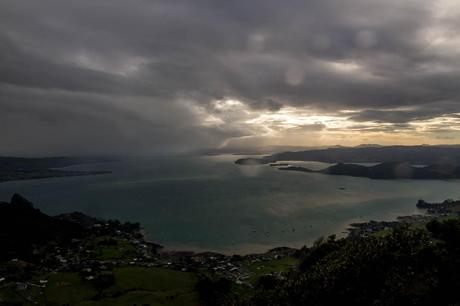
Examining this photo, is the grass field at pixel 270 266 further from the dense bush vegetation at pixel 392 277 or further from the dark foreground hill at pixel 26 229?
the dark foreground hill at pixel 26 229

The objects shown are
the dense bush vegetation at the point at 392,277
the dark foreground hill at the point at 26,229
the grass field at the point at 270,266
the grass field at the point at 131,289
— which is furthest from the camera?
the dark foreground hill at the point at 26,229

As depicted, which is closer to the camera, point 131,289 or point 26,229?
point 131,289

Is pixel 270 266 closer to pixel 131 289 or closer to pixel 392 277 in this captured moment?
pixel 131 289

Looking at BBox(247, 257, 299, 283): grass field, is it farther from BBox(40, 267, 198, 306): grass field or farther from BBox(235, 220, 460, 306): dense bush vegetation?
BBox(235, 220, 460, 306): dense bush vegetation

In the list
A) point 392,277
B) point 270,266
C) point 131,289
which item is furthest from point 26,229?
point 392,277

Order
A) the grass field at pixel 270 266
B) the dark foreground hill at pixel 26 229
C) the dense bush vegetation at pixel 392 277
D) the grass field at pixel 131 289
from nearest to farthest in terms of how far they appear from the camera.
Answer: the dense bush vegetation at pixel 392 277, the grass field at pixel 131 289, the grass field at pixel 270 266, the dark foreground hill at pixel 26 229

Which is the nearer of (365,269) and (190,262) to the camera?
(365,269)

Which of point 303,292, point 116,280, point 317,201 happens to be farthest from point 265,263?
point 317,201

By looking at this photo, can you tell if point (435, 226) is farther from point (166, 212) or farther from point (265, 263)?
point (166, 212)

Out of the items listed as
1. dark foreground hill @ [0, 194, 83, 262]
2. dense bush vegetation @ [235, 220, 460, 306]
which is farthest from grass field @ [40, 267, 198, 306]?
dark foreground hill @ [0, 194, 83, 262]

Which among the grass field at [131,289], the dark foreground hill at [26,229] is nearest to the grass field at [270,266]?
the grass field at [131,289]

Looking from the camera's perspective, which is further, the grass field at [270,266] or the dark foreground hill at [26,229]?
the dark foreground hill at [26,229]
